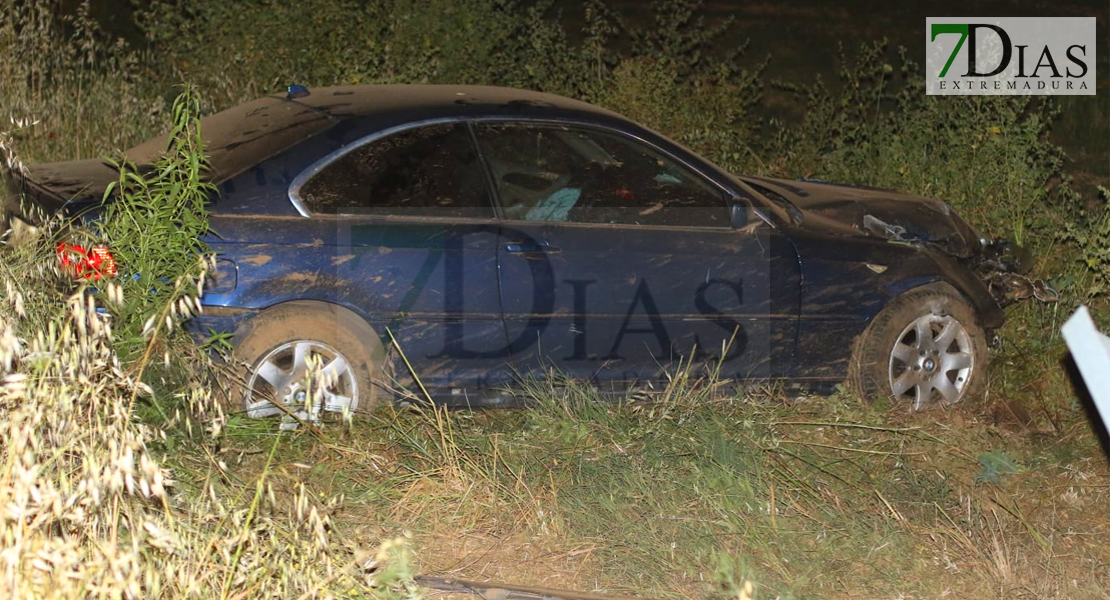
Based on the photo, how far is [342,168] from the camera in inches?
203

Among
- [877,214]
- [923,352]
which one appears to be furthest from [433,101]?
[923,352]

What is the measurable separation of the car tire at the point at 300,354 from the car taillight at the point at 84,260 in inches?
23.5

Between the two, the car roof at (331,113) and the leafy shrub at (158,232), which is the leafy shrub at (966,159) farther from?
the leafy shrub at (158,232)

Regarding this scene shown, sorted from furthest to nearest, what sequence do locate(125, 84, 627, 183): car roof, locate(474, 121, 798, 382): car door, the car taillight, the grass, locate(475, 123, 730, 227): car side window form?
locate(475, 123, 730, 227): car side window → locate(474, 121, 798, 382): car door → locate(125, 84, 627, 183): car roof → the car taillight → the grass

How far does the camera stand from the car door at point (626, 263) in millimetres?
5320

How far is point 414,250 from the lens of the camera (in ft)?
16.9

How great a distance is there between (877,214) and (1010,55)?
541cm

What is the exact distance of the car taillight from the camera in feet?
15.1

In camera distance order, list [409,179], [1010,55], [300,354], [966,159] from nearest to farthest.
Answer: [300,354] → [409,179] → [966,159] → [1010,55]

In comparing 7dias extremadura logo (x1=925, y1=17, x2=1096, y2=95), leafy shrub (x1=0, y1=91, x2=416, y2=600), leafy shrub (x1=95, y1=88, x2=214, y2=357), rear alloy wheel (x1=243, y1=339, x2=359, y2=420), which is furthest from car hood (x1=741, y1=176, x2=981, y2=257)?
leafy shrub (x1=0, y1=91, x2=416, y2=600)

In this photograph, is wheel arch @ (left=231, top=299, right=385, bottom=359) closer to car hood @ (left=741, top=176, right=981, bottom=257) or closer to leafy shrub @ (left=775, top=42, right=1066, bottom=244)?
car hood @ (left=741, top=176, right=981, bottom=257)

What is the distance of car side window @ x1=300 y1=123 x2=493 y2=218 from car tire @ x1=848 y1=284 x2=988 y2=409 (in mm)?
1981

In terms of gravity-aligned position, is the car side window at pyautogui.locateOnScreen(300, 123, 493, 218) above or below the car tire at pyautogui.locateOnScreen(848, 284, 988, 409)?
above

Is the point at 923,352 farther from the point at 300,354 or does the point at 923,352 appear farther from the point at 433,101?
the point at 300,354
